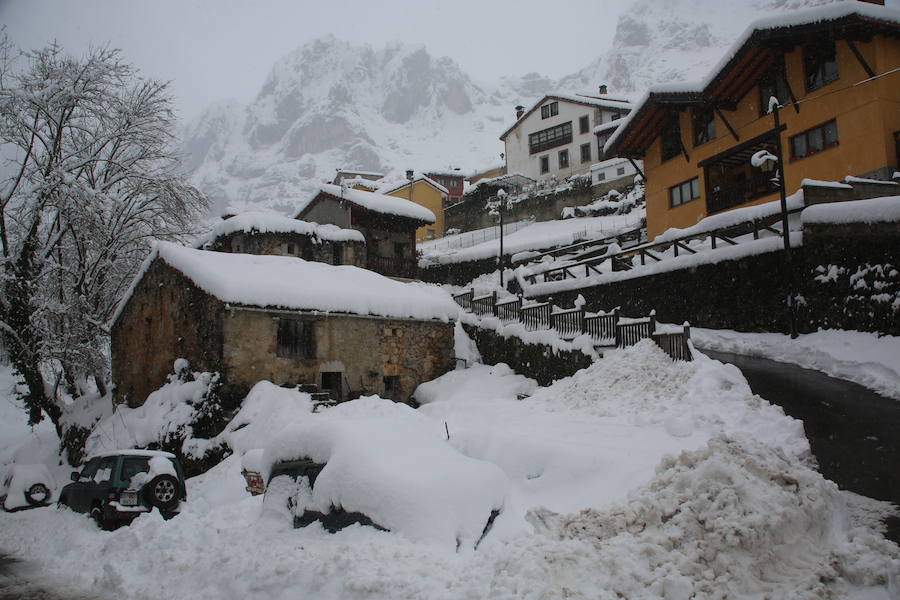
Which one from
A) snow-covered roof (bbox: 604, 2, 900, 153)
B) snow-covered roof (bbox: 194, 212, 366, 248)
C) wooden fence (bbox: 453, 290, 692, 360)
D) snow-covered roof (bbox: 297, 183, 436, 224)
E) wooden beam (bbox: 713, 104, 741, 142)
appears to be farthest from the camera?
snow-covered roof (bbox: 297, 183, 436, 224)

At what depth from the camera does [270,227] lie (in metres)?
28.8

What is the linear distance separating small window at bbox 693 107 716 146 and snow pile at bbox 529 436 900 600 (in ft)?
72.4

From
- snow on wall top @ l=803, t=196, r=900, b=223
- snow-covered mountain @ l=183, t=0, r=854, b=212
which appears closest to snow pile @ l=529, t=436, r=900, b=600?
snow on wall top @ l=803, t=196, r=900, b=223

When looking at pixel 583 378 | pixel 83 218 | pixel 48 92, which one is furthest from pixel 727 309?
pixel 48 92

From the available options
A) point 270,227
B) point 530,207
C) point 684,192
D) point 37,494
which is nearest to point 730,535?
point 37,494

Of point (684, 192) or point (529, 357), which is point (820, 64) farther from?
point (529, 357)

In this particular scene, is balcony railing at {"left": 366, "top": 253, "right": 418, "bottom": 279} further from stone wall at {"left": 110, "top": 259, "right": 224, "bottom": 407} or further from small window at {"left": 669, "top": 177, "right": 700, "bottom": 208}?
small window at {"left": 669, "top": 177, "right": 700, "bottom": 208}

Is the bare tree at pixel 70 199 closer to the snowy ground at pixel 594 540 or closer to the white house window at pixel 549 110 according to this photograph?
the snowy ground at pixel 594 540

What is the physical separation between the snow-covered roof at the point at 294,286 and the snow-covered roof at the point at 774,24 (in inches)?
570

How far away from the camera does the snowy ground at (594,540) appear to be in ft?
17.0

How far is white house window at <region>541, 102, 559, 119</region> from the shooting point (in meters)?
54.3

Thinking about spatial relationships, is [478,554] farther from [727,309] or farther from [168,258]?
[168,258]

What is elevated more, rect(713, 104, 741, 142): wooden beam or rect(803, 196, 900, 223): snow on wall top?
rect(713, 104, 741, 142): wooden beam

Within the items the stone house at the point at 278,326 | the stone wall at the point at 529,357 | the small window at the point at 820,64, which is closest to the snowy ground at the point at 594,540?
the stone wall at the point at 529,357
